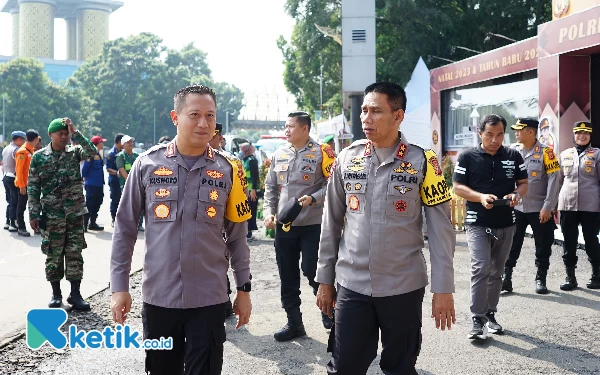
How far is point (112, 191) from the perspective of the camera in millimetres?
14500

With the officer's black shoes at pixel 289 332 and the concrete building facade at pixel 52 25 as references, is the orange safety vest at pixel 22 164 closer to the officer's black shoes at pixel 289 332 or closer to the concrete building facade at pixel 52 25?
the officer's black shoes at pixel 289 332

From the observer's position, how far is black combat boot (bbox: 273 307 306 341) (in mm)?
5867

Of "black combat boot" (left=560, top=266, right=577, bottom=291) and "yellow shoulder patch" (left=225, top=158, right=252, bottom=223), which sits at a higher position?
"yellow shoulder patch" (left=225, top=158, right=252, bottom=223)

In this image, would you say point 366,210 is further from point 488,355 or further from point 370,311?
point 488,355

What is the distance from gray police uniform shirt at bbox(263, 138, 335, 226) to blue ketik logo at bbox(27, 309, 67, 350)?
7.14 ft

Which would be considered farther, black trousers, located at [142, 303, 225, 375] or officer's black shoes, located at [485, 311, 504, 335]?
officer's black shoes, located at [485, 311, 504, 335]

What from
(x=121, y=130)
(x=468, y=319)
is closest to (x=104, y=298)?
(x=468, y=319)

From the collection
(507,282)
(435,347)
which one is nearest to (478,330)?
(435,347)

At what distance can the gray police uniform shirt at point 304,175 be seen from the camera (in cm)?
600

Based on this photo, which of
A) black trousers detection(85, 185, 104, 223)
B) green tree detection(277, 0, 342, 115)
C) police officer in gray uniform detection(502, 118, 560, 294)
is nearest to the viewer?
police officer in gray uniform detection(502, 118, 560, 294)

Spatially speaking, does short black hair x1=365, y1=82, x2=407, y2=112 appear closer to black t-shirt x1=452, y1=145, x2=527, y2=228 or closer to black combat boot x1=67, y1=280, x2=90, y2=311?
black t-shirt x1=452, y1=145, x2=527, y2=228

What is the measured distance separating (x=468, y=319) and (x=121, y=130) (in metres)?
76.3

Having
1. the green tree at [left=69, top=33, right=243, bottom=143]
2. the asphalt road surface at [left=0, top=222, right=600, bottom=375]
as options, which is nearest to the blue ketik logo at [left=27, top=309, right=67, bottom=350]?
the asphalt road surface at [left=0, top=222, right=600, bottom=375]

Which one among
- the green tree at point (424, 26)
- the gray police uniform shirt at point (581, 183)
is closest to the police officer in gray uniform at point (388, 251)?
the gray police uniform shirt at point (581, 183)
